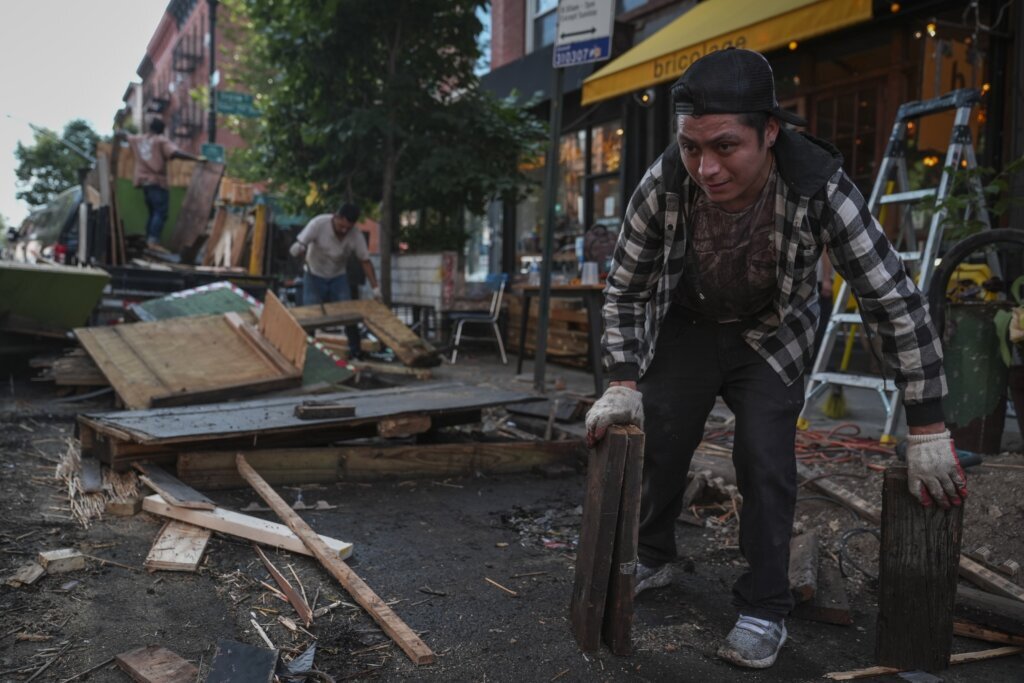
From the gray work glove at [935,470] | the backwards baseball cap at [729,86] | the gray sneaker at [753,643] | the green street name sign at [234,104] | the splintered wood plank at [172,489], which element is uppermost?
the green street name sign at [234,104]

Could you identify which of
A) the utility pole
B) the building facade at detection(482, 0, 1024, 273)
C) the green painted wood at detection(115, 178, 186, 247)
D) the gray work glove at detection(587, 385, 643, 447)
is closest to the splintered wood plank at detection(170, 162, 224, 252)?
the green painted wood at detection(115, 178, 186, 247)

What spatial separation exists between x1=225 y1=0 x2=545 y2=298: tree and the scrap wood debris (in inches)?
280

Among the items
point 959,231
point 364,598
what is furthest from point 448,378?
point 364,598

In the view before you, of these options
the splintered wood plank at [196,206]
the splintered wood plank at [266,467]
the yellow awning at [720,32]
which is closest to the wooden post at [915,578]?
the splintered wood plank at [266,467]

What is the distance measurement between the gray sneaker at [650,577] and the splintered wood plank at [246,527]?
1.19 metres

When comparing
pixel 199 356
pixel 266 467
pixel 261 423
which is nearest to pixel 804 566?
pixel 266 467

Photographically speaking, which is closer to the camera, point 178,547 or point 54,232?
point 178,547

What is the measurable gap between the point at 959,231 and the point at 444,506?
11.2 feet

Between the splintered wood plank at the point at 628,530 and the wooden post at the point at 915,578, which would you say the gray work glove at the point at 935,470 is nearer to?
the wooden post at the point at 915,578

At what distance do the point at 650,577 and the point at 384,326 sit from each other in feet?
20.1

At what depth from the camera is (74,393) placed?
23.5 ft

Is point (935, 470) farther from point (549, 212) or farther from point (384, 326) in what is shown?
point (384, 326)

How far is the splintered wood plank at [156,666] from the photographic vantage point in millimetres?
2238

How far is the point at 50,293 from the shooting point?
7453mm
